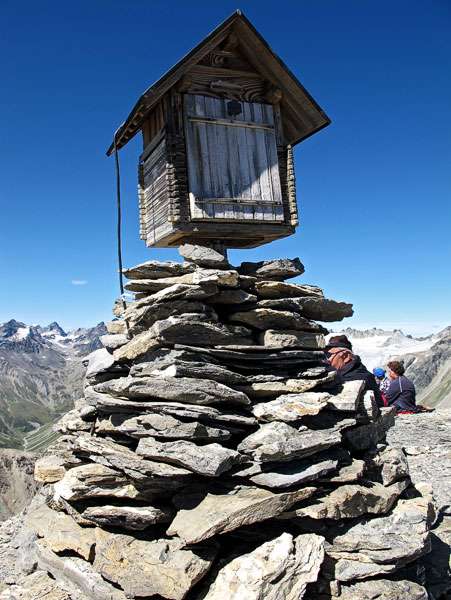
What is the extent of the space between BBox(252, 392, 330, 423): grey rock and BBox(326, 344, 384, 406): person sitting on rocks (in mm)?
2175

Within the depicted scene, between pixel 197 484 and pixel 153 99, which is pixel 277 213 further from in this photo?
pixel 197 484

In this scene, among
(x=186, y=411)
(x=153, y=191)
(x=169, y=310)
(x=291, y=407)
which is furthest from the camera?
(x=153, y=191)

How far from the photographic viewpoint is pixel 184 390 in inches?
334

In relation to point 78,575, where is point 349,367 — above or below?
above

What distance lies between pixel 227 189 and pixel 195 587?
281 inches

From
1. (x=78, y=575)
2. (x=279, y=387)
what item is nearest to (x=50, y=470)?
(x=78, y=575)

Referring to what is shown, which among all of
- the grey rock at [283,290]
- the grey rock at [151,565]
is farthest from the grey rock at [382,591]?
the grey rock at [283,290]

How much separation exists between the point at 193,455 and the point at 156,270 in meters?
3.82

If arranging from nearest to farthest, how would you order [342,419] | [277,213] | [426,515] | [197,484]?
[197,484] < [426,515] < [342,419] < [277,213]

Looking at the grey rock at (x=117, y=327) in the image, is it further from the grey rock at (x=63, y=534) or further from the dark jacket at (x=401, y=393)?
the dark jacket at (x=401, y=393)

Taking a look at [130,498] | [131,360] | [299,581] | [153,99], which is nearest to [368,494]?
[299,581]

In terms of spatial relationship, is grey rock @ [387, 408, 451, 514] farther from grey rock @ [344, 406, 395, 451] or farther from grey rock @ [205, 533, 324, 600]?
grey rock @ [205, 533, 324, 600]

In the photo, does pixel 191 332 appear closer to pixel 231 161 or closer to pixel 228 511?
pixel 228 511

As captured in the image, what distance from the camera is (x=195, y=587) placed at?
7488mm
